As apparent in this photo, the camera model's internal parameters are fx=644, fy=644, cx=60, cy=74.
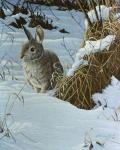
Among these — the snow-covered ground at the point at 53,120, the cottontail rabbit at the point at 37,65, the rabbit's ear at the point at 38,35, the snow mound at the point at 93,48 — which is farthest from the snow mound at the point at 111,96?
the rabbit's ear at the point at 38,35

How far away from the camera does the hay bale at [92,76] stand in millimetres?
5961

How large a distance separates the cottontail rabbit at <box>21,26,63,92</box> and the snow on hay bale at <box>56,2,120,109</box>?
33 cm

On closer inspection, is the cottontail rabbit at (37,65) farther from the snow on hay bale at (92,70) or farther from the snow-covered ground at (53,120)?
the snow on hay bale at (92,70)

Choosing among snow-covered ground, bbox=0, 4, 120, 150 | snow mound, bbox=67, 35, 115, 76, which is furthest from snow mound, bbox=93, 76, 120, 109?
snow mound, bbox=67, 35, 115, 76

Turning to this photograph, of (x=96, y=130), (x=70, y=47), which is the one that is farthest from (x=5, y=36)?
(x=96, y=130)

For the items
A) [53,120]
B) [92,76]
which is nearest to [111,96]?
[92,76]

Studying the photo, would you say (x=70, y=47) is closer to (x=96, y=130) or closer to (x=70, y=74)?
(x=70, y=74)

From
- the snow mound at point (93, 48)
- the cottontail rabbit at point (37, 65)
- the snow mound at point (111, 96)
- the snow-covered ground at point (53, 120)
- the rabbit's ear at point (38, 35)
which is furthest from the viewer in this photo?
the rabbit's ear at point (38, 35)

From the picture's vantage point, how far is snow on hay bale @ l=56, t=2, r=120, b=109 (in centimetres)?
597

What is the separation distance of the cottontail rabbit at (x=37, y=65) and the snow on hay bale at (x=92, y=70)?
0.33 m

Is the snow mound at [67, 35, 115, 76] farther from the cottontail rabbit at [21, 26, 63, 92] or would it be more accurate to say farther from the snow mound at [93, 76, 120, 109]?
the cottontail rabbit at [21, 26, 63, 92]

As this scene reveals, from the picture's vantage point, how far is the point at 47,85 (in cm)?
652

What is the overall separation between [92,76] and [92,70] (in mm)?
66

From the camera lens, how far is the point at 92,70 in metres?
6.05
